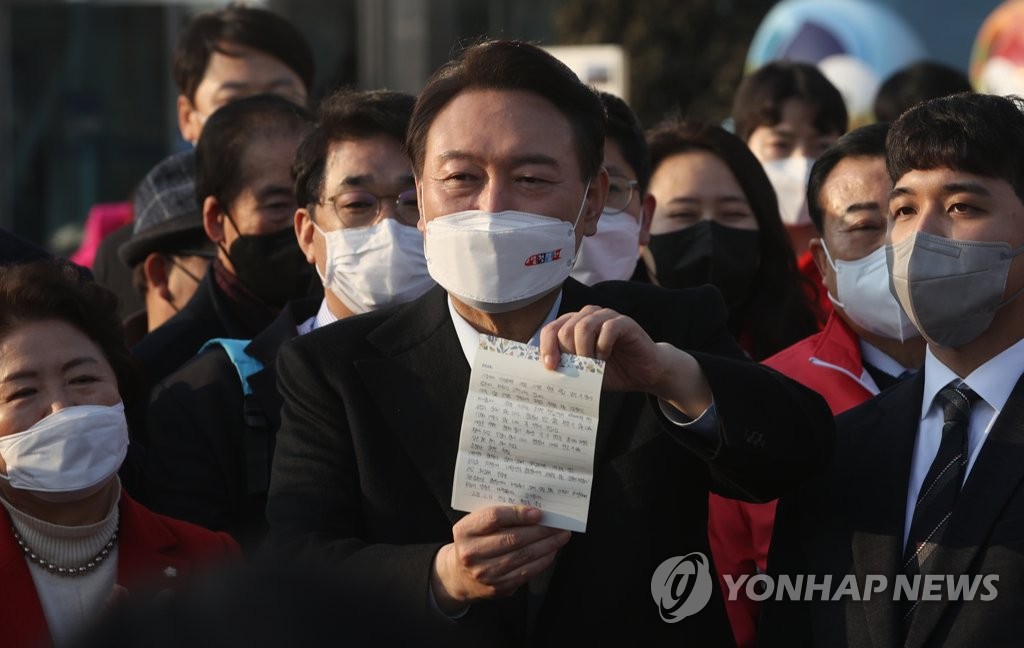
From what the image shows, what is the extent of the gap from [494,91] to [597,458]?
0.76 m

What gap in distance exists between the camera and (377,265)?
4.44 metres

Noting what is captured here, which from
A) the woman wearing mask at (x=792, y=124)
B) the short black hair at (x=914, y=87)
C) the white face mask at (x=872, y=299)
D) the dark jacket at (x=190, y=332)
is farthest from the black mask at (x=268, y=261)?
the short black hair at (x=914, y=87)

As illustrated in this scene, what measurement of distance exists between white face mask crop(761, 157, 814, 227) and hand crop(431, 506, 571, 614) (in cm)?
382

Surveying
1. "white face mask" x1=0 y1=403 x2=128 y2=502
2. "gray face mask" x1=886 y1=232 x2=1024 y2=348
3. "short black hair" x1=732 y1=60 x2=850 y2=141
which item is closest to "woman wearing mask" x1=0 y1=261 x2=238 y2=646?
"white face mask" x1=0 y1=403 x2=128 y2=502

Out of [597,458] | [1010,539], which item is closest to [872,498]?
Answer: [1010,539]

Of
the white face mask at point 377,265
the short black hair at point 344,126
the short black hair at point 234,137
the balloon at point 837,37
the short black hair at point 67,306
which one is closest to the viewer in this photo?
the short black hair at point 67,306

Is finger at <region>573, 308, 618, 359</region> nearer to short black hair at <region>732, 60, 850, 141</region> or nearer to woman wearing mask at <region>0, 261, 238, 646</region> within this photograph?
woman wearing mask at <region>0, 261, 238, 646</region>

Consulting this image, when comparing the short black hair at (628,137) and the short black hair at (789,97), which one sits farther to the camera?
the short black hair at (789,97)

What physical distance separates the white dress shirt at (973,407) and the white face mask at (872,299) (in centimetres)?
94

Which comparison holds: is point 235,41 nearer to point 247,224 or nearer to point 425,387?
point 247,224

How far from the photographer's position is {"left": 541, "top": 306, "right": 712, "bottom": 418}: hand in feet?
9.16

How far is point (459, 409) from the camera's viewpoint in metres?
3.18

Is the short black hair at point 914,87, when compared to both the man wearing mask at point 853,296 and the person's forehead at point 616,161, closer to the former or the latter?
the person's forehead at point 616,161

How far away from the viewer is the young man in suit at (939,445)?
3.08 m
